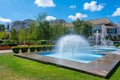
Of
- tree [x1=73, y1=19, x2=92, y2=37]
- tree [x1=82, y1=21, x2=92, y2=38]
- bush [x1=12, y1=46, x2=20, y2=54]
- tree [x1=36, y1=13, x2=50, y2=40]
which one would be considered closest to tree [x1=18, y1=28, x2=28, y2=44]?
tree [x1=36, y1=13, x2=50, y2=40]

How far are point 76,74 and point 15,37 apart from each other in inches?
1546

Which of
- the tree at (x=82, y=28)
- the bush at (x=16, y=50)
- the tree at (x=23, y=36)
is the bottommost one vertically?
the bush at (x=16, y=50)

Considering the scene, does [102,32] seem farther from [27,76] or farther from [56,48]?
[27,76]

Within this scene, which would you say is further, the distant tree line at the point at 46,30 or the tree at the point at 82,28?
the tree at the point at 82,28

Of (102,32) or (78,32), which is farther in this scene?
(102,32)

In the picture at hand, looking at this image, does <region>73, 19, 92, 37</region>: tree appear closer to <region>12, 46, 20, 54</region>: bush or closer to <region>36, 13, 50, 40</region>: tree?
<region>36, 13, 50, 40</region>: tree

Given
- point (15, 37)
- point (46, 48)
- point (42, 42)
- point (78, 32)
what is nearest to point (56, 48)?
point (46, 48)

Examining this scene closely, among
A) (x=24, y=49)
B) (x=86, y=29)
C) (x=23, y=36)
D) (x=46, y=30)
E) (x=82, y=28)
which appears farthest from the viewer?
(x=86, y=29)

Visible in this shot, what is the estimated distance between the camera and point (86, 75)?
761 centimetres

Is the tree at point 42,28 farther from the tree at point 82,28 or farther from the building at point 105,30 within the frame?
the building at point 105,30

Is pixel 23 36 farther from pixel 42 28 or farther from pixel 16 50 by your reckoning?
pixel 16 50

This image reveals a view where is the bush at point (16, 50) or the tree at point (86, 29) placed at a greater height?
the tree at point (86, 29)

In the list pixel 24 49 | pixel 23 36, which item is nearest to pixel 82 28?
pixel 23 36

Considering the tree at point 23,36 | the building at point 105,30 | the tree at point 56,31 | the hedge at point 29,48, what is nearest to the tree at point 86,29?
the tree at point 56,31
